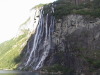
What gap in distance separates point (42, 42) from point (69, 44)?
3182 cm

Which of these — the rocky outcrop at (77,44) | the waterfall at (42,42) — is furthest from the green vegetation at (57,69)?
the waterfall at (42,42)

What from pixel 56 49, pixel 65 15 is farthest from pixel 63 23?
pixel 56 49

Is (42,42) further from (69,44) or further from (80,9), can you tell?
(80,9)

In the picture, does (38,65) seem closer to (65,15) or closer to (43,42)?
(43,42)

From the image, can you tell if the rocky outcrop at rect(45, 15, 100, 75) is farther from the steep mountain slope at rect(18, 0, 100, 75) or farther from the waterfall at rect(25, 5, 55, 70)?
the waterfall at rect(25, 5, 55, 70)

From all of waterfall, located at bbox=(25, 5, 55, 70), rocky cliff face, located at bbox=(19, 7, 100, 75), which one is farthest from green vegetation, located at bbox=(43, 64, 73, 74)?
waterfall, located at bbox=(25, 5, 55, 70)

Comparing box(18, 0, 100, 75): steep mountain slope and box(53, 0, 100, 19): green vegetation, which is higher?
box(53, 0, 100, 19): green vegetation

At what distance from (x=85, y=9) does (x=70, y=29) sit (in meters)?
14.1

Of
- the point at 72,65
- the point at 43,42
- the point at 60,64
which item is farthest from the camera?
the point at 43,42

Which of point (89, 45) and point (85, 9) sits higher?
point (85, 9)

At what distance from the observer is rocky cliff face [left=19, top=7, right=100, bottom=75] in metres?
131

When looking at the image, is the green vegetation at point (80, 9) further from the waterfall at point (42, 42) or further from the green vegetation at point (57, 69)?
the green vegetation at point (57, 69)

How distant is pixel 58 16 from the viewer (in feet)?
573

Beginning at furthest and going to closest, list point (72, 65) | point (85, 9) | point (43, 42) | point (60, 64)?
point (43, 42)
point (85, 9)
point (60, 64)
point (72, 65)
